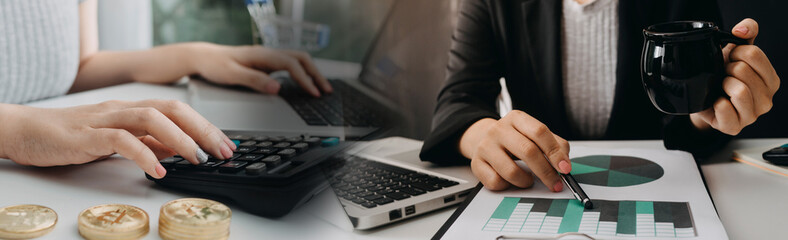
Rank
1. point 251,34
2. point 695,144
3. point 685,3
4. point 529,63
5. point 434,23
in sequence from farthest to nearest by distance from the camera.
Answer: point 434,23 < point 529,63 < point 685,3 < point 695,144 < point 251,34

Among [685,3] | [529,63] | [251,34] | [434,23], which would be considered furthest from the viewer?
[434,23]

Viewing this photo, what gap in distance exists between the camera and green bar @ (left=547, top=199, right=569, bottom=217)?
0.36 meters

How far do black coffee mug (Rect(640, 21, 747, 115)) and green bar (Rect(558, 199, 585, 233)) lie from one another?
111mm

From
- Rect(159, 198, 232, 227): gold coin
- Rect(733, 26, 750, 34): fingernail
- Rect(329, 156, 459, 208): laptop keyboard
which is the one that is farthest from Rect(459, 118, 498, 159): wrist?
Rect(159, 198, 232, 227): gold coin

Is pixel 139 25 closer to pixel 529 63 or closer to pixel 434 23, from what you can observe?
pixel 529 63

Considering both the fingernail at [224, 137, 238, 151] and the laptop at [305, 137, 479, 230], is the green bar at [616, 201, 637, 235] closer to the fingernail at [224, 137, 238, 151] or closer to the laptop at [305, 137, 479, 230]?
the laptop at [305, 137, 479, 230]

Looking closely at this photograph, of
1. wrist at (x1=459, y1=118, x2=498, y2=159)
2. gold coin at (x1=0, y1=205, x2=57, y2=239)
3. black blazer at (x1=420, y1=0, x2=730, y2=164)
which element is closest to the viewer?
gold coin at (x1=0, y1=205, x2=57, y2=239)

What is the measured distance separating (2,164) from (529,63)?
0.71m

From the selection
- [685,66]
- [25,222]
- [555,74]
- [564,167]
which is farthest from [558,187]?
A: [555,74]

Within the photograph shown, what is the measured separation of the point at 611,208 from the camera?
366 millimetres

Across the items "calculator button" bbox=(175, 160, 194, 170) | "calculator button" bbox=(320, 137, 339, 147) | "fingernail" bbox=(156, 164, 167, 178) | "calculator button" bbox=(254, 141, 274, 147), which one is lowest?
"fingernail" bbox=(156, 164, 167, 178)

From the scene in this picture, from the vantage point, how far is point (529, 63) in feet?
2.84

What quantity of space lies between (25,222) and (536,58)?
0.72 meters

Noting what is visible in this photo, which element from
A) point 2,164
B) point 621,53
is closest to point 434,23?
point 621,53
